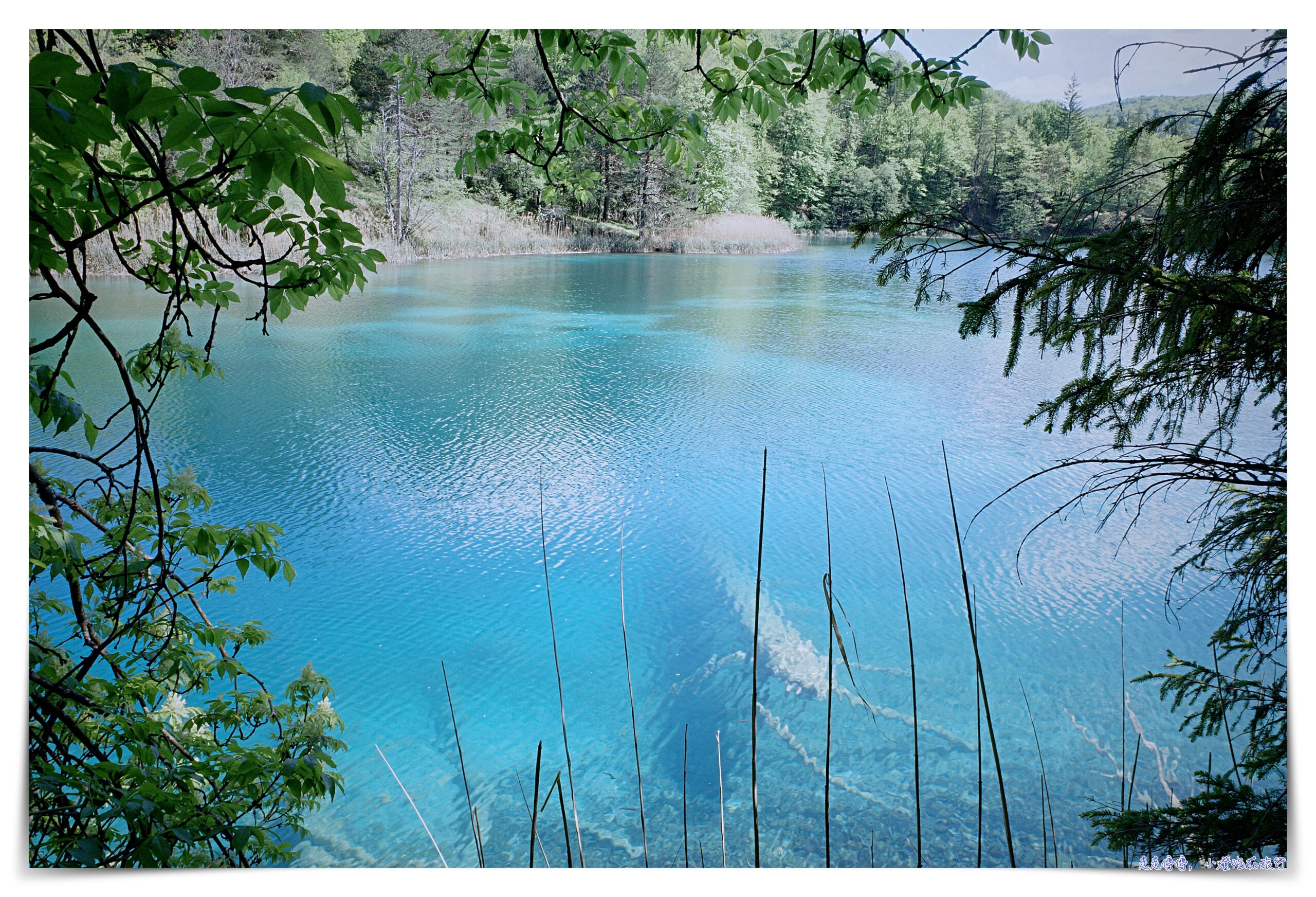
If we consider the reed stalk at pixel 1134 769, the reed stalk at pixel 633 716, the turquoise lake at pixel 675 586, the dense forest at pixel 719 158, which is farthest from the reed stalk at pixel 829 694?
the dense forest at pixel 719 158

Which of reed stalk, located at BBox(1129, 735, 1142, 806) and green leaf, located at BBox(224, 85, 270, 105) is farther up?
green leaf, located at BBox(224, 85, 270, 105)

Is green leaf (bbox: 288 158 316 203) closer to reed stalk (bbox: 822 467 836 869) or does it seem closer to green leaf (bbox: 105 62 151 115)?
green leaf (bbox: 105 62 151 115)

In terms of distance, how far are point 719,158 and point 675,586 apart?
13.7ft

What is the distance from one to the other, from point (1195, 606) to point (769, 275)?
5.99 m

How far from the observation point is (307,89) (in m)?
0.66

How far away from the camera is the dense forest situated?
2695 millimetres

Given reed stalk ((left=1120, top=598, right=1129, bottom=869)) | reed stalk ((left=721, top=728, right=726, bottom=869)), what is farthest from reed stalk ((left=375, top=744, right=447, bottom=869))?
reed stalk ((left=1120, top=598, right=1129, bottom=869))

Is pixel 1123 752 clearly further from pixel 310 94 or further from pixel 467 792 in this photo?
pixel 310 94

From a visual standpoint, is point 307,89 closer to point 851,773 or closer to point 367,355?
point 851,773

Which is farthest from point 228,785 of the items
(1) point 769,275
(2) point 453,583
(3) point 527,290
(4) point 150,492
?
(1) point 769,275

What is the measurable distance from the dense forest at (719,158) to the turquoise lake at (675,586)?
1.36m

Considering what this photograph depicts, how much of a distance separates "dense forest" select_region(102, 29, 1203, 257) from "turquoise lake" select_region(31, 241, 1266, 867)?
1.36 m

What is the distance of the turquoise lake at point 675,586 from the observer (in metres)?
2.20

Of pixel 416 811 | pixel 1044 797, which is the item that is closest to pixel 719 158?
pixel 1044 797
